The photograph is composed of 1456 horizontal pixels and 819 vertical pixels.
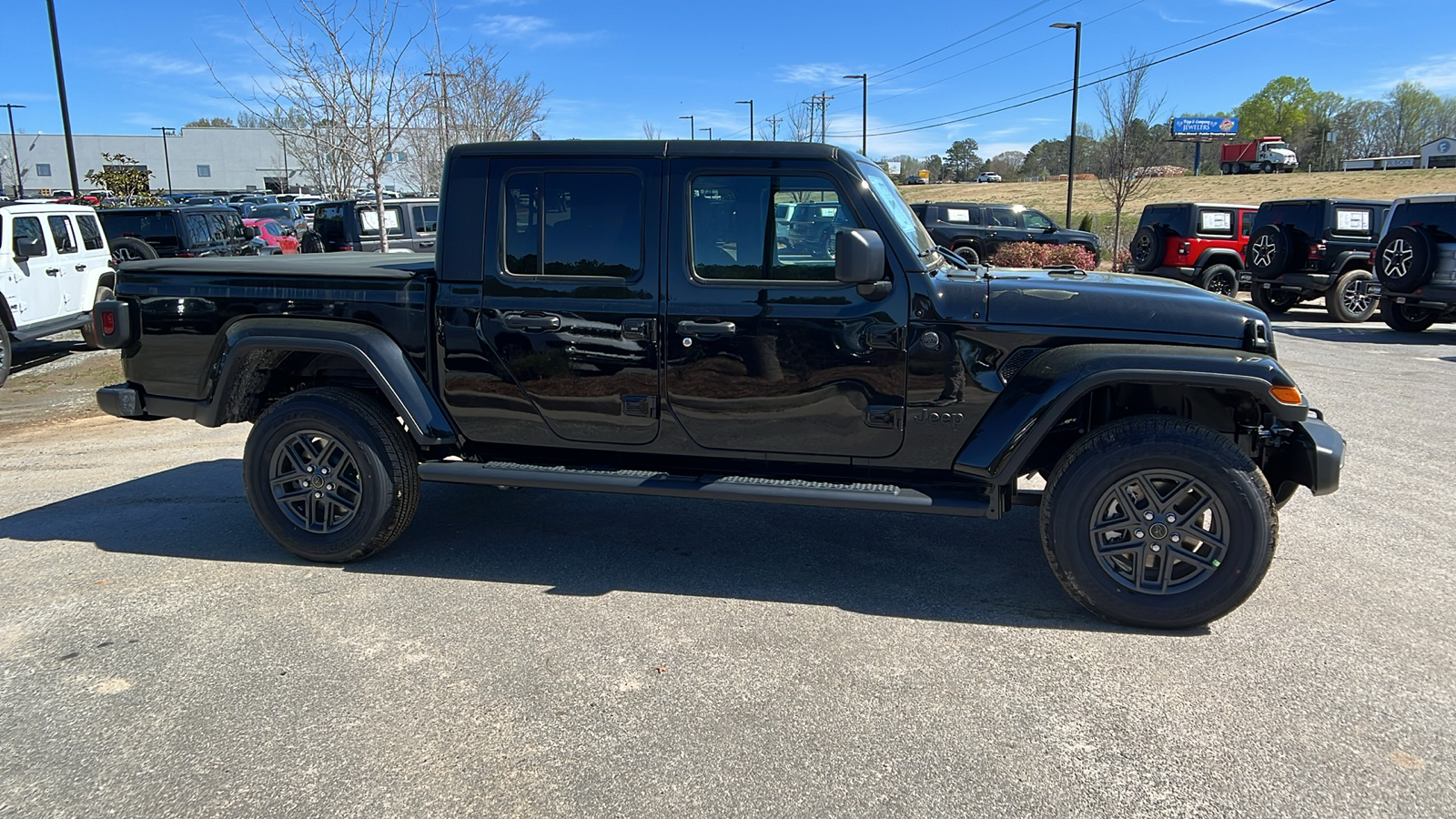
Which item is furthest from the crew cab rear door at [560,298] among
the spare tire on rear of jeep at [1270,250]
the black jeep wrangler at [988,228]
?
the black jeep wrangler at [988,228]

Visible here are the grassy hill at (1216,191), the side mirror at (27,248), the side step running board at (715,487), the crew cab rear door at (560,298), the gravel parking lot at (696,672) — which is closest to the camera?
the gravel parking lot at (696,672)

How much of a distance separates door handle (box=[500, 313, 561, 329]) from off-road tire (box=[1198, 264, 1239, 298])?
15.5 meters

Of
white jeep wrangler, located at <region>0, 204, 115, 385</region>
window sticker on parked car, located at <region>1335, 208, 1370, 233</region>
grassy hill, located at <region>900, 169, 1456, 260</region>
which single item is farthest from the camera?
grassy hill, located at <region>900, 169, 1456, 260</region>

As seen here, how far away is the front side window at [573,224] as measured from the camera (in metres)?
4.24

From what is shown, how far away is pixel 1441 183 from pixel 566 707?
188 feet

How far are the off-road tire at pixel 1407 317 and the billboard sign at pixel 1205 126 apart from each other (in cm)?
8245

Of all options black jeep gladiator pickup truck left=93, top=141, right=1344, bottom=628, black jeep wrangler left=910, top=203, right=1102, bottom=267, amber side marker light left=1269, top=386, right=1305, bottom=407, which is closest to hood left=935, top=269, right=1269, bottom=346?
black jeep gladiator pickup truck left=93, top=141, right=1344, bottom=628

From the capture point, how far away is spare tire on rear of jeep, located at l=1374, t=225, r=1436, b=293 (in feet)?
41.0

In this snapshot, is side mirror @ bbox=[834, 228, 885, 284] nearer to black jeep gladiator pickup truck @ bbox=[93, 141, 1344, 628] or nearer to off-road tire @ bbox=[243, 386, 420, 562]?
black jeep gladiator pickup truck @ bbox=[93, 141, 1344, 628]

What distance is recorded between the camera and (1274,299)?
16.2 metres

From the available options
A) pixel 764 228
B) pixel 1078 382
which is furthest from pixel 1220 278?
pixel 764 228

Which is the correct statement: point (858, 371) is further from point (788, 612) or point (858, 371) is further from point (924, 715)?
point (924, 715)

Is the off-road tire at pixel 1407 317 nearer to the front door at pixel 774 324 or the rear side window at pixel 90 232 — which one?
the front door at pixel 774 324

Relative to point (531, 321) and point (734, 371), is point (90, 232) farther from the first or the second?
point (734, 371)
